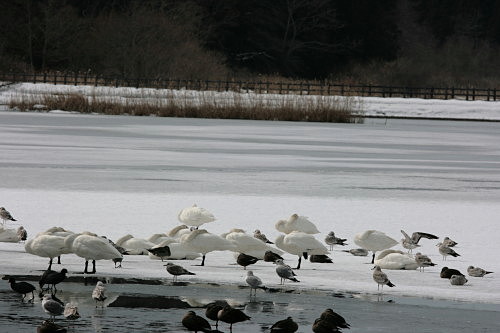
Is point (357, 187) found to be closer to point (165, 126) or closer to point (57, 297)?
point (57, 297)

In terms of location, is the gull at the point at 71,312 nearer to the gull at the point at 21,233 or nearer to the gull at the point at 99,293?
the gull at the point at 99,293

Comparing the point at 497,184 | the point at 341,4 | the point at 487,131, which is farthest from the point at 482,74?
the point at 497,184

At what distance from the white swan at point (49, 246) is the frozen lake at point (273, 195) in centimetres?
28

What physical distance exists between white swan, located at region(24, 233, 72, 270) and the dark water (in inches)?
15.8

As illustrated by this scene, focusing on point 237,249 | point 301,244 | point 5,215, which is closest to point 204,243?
point 237,249

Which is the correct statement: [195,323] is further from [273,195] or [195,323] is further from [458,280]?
[273,195]

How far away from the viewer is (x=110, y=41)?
66.2m

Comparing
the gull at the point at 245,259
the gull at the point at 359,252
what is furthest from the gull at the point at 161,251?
the gull at the point at 359,252

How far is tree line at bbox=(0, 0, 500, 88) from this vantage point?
66.0m

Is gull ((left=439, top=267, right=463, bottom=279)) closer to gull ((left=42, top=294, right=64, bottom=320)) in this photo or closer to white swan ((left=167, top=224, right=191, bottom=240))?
white swan ((left=167, top=224, right=191, bottom=240))

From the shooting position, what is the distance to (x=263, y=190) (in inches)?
690

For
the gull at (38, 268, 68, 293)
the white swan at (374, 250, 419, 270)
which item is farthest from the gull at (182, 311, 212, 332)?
the white swan at (374, 250, 419, 270)

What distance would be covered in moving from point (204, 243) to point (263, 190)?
288 inches

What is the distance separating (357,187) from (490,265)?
7.68 m
